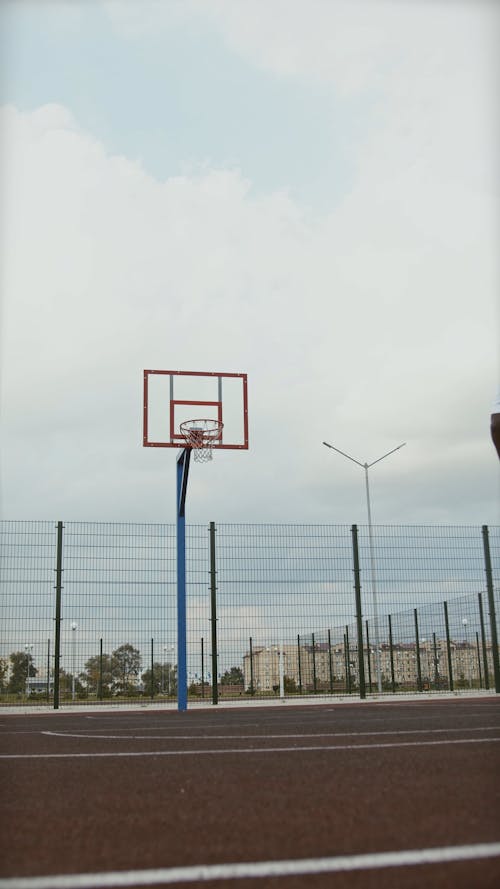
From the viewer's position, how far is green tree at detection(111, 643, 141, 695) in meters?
14.1

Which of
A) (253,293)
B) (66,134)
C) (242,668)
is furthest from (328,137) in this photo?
(242,668)

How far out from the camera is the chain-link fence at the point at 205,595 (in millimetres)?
13328

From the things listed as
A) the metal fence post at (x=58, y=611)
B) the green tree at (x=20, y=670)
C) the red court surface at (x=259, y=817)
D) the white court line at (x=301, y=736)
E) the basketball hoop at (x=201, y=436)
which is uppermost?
the basketball hoop at (x=201, y=436)

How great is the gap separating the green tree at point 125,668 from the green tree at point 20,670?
1.47m

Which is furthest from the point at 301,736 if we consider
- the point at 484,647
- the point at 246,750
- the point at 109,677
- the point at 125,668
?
the point at 484,647

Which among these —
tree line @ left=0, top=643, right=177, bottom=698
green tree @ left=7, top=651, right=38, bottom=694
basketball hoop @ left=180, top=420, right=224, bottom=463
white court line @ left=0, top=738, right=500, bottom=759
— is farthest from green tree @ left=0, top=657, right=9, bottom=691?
white court line @ left=0, top=738, right=500, bottom=759

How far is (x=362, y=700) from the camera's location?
14602 millimetres

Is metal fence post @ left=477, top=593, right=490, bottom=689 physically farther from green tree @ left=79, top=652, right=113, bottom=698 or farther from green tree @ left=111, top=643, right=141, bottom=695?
green tree @ left=79, top=652, right=113, bottom=698

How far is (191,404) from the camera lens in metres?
15.5

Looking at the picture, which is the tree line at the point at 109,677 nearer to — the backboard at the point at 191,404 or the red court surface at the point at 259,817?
the backboard at the point at 191,404

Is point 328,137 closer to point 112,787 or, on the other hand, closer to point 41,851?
point 112,787

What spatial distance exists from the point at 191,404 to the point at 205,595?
3.74 metres

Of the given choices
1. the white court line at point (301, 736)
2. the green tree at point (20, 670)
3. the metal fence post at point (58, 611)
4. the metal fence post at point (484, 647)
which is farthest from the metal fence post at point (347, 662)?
the white court line at point (301, 736)

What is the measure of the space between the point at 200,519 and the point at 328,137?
9.78 meters
